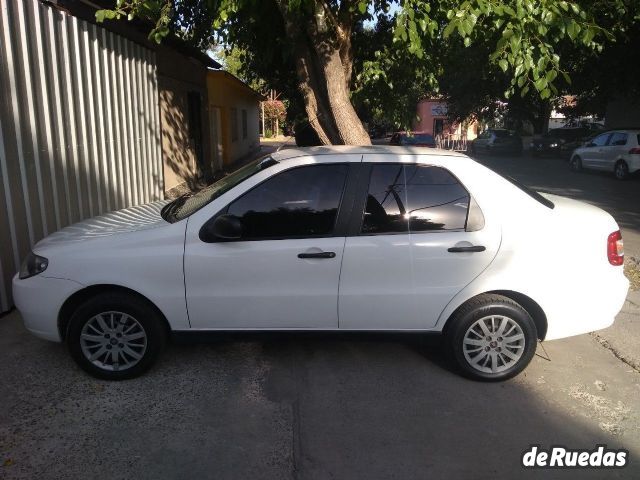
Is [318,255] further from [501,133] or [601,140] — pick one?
[501,133]

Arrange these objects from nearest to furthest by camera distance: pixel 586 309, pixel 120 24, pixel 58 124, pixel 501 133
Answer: pixel 586 309, pixel 58 124, pixel 120 24, pixel 501 133

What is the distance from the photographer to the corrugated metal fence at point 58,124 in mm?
5117

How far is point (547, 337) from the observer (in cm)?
395

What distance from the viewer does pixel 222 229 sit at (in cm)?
366

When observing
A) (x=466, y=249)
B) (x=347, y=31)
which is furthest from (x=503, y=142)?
(x=466, y=249)

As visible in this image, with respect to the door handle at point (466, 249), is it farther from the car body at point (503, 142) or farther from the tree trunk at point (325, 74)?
the car body at point (503, 142)

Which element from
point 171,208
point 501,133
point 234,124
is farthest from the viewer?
point 501,133

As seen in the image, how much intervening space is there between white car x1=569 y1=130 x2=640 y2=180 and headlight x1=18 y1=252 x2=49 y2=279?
16.2 m

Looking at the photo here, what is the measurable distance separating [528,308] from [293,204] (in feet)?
5.98

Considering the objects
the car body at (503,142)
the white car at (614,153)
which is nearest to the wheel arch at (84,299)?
the white car at (614,153)

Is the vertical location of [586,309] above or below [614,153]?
below

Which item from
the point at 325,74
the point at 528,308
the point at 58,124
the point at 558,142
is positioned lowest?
the point at 528,308

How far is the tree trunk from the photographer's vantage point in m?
6.76

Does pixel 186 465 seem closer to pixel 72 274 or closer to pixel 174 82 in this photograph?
pixel 72 274
